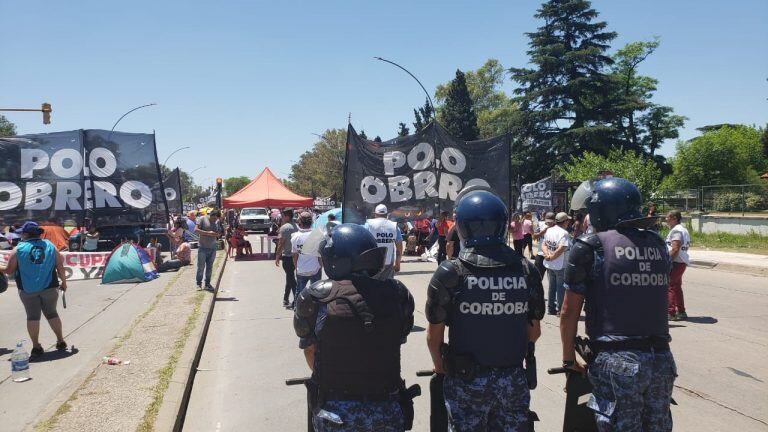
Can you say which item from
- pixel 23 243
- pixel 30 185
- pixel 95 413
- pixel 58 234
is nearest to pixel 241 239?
pixel 58 234

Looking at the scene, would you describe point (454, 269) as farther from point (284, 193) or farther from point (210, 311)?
point (284, 193)

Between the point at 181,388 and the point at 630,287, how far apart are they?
4320mm

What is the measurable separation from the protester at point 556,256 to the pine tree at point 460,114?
44990 mm

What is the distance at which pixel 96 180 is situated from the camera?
1598 centimetres

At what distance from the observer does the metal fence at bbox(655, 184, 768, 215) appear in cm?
2542

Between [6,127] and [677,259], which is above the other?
[6,127]

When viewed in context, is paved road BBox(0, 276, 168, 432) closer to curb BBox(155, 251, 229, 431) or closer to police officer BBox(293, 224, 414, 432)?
curb BBox(155, 251, 229, 431)

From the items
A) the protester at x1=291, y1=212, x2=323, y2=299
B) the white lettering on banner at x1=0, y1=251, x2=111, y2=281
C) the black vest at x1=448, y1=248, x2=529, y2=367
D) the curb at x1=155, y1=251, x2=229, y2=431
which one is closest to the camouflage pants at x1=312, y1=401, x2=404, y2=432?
the black vest at x1=448, y1=248, x2=529, y2=367

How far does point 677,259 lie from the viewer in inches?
344

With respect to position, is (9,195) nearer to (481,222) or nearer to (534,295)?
(481,222)

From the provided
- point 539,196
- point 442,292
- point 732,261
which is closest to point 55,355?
point 442,292

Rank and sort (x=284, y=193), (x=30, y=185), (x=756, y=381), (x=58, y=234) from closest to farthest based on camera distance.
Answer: (x=756, y=381) → (x=30, y=185) → (x=58, y=234) → (x=284, y=193)

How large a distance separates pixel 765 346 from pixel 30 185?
55.2ft

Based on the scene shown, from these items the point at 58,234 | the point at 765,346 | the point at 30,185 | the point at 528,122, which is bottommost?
the point at 765,346
